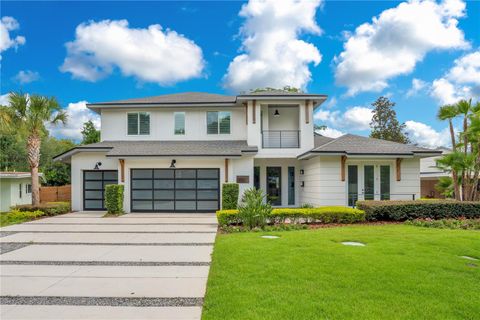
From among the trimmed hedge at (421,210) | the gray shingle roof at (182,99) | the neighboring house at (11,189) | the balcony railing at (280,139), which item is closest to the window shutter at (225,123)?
the gray shingle roof at (182,99)

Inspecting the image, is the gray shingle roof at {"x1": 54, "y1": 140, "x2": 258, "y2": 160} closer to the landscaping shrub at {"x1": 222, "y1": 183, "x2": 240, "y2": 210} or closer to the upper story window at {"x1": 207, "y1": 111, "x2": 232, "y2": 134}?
the upper story window at {"x1": 207, "y1": 111, "x2": 232, "y2": 134}

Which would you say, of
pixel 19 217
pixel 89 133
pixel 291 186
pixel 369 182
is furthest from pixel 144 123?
pixel 89 133

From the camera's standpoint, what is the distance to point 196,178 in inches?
693

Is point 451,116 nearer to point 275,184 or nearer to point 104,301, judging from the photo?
point 275,184

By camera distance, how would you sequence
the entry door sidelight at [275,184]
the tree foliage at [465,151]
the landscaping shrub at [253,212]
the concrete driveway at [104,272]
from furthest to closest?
the entry door sidelight at [275,184] → the tree foliage at [465,151] → the landscaping shrub at [253,212] → the concrete driveway at [104,272]

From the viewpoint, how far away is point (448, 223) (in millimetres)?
11766

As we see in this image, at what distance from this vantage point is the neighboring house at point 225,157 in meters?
16.2

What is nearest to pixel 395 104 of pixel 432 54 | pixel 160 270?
pixel 432 54

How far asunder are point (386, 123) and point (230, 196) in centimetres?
2350

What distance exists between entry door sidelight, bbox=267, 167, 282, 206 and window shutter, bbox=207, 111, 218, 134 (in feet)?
12.7

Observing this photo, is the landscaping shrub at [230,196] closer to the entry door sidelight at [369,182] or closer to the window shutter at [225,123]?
the window shutter at [225,123]

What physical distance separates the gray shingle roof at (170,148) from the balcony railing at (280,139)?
1.22 meters

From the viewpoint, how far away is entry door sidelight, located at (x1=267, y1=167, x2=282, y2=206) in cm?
1931

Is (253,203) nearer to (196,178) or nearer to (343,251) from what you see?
(343,251)
